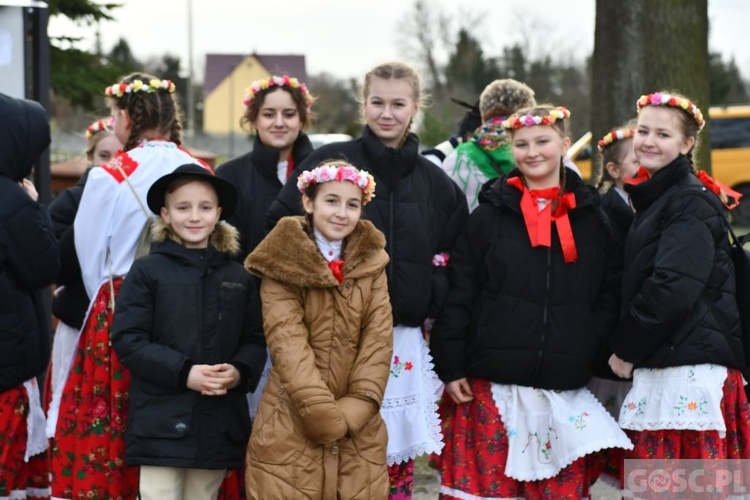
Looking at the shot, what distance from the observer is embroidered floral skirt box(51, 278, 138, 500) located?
14.0 feet

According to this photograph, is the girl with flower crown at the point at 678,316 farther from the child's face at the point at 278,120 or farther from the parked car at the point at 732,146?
the parked car at the point at 732,146

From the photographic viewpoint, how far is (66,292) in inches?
188

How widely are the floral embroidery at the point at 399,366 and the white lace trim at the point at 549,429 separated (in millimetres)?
409

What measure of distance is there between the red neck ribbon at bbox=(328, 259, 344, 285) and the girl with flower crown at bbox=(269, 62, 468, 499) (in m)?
0.37

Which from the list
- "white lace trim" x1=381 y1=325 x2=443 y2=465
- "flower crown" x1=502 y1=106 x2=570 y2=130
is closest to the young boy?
"white lace trim" x1=381 y1=325 x2=443 y2=465

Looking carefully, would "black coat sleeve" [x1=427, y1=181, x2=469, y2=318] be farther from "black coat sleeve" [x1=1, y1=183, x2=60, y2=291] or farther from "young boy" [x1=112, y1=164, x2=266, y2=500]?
"black coat sleeve" [x1=1, y1=183, x2=60, y2=291]

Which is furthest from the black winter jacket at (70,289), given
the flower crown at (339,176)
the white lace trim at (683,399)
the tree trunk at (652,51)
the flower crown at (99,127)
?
the tree trunk at (652,51)

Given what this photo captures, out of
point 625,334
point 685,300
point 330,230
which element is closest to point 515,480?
point 625,334

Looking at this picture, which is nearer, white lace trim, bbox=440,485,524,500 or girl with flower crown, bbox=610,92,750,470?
girl with flower crown, bbox=610,92,750,470

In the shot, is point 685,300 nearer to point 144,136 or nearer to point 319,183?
point 319,183

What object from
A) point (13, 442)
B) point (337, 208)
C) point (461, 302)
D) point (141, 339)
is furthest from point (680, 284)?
point (13, 442)

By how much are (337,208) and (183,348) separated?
0.84 meters

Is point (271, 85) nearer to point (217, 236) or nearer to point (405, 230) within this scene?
point (217, 236)

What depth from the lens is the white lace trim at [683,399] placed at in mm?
4020
